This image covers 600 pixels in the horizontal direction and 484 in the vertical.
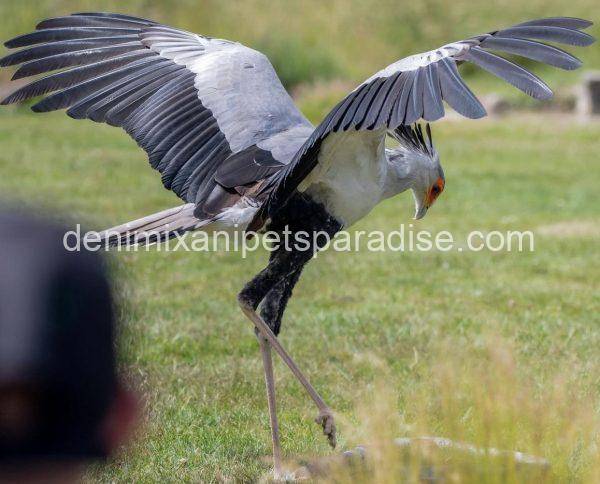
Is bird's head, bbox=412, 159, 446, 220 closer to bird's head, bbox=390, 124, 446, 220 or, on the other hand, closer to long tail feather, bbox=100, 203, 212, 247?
bird's head, bbox=390, 124, 446, 220

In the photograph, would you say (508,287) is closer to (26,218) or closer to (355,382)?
(355,382)

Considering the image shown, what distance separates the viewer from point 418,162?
4258 mm

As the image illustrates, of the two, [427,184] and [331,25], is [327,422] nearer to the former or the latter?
[427,184]

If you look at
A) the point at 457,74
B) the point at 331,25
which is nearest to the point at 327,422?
Answer: the point at 457,74

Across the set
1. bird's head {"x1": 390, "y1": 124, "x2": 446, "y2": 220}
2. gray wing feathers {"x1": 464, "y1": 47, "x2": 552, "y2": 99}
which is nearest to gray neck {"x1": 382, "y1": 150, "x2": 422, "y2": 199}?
bird's head {"x1": 390, "y1": 124, "x2": 446, "y2": 220}

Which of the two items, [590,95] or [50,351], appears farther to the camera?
[590,95]

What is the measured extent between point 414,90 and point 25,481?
2.51 meters

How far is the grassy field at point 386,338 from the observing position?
274cm

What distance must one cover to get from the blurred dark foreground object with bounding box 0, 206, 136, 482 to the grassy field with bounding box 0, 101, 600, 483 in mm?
300

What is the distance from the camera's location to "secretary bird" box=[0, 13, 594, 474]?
3299 millimetres

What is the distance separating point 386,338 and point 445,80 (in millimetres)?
2748

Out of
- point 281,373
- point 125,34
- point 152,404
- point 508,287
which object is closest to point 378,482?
point 152,404

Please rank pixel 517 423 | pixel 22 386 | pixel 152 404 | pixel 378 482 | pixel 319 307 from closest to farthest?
1. pixel 22 386
2. pixel 378 482
3. pixel 517 423
4. pixel 152 404
5. pixel 319 307

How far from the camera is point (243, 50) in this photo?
4.85 m
